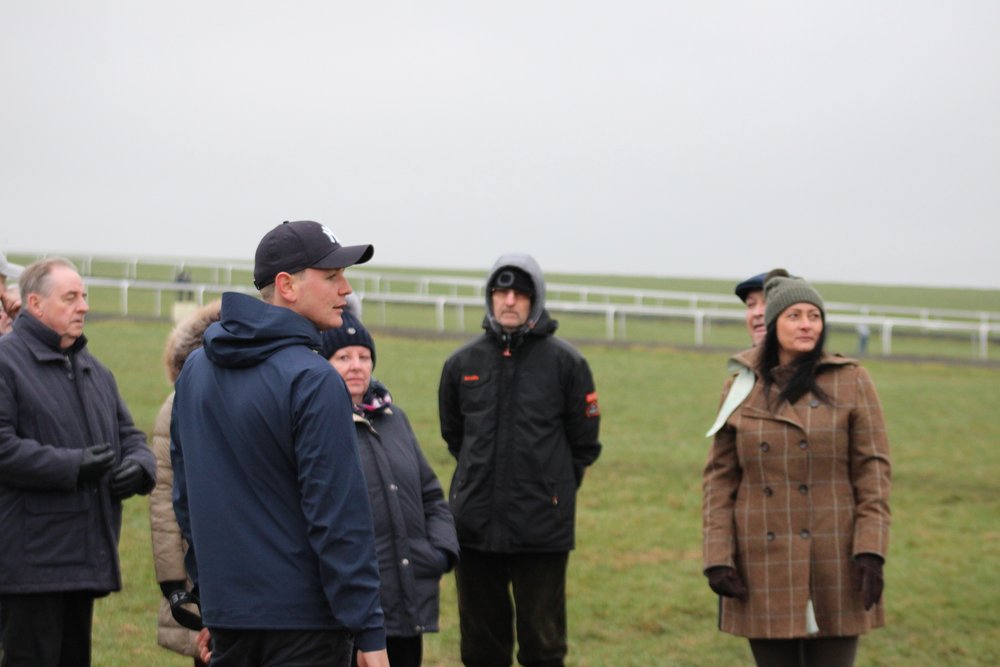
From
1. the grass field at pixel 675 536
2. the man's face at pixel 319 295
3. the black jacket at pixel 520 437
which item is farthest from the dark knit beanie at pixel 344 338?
A: the grass field at pixel 675 536

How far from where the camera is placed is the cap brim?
370 centimetres

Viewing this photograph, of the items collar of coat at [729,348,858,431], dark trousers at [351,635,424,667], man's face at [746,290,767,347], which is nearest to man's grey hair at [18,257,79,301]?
dark trousers at [351,635,424,667]

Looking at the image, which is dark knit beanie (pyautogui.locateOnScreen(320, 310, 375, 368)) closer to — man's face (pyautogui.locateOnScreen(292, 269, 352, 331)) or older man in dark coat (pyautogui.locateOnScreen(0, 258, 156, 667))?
older man in dark coat (pyautogui.locateOnScreen(0, 258, 156, 667))

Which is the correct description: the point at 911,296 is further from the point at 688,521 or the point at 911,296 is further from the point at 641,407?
the point at 688,521

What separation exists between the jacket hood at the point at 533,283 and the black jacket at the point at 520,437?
0.7 inches

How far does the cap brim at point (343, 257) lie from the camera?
3.70 m

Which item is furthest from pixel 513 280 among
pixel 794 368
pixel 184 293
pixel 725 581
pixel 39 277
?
pixel 184 293

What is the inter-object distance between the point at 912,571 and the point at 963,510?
8.55ft

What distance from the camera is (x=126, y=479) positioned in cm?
540

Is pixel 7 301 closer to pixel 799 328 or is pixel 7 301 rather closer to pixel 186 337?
pixel 186 337

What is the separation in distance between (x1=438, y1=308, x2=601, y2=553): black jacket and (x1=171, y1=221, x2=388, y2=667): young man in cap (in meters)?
2.65

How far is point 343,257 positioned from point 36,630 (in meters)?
2.34

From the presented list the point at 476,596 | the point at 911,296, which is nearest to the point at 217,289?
the point at 476,596

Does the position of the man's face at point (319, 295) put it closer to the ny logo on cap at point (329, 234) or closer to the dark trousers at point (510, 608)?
the ny logo on cap at point (329, 234)
